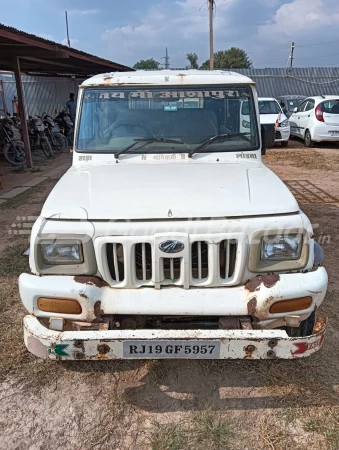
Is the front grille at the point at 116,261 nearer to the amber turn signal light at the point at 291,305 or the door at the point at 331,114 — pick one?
the amber turn signal light at the point at 291,305

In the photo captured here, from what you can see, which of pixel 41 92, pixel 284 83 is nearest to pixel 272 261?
pixel 41 92

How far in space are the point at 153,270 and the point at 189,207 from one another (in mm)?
433

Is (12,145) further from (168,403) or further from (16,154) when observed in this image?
(168,403)

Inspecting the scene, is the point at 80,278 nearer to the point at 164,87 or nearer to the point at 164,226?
the point at 164,226

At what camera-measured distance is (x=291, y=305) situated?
2.29 metres

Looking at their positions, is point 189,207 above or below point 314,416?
above

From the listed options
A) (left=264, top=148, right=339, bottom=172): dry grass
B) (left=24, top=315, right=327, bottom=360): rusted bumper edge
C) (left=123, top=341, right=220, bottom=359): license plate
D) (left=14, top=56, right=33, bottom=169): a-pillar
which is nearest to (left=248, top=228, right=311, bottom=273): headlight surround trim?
(left=24, top=315, right=327, bottom=360): rusted bumper edge

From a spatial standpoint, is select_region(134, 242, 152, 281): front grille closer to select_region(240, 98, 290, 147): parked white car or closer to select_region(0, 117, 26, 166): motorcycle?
select_region(0, 117, 26, 166): motorcycle

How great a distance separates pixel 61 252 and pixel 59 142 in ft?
35.8

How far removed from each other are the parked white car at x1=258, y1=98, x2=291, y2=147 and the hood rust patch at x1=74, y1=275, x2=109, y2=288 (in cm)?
1040

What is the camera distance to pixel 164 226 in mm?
2260

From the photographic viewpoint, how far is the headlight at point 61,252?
2332 mm

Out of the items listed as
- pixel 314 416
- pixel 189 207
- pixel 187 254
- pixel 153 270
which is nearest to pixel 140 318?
pixel 153 270

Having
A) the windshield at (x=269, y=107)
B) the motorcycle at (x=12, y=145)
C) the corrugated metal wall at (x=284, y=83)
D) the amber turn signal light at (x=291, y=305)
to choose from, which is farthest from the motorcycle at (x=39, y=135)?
the amber turn signal light at (x=291, y=305)
